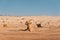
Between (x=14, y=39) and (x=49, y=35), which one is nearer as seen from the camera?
(x=14, y=39)

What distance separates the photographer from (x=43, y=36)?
6566 mm

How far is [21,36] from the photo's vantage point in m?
6.53

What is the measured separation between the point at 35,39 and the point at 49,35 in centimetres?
62

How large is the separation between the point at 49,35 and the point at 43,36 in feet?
0.91

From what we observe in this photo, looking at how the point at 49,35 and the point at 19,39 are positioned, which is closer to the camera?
the point at 19,39

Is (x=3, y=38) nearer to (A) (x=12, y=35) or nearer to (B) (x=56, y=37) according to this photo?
(A) (x=12, y=35)

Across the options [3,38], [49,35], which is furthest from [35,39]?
[3,38]

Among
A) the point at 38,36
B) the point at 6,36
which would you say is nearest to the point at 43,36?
the point at 38,36

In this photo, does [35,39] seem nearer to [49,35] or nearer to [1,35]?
[49,35]

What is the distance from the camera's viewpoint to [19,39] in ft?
20.5

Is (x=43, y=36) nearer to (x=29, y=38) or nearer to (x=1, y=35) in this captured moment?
(x=29, y=38)

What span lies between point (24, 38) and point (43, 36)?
2.23 feet

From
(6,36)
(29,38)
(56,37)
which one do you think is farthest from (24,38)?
(56,37)

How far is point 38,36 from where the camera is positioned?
662 centimetres
